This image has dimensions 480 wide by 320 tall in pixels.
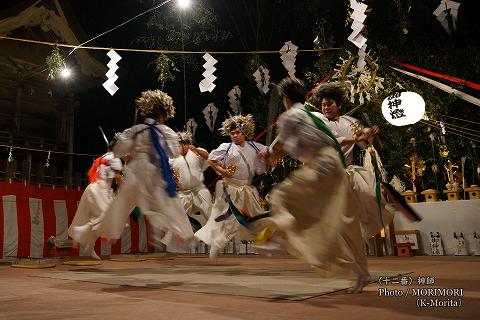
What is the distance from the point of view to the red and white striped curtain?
7758 mm

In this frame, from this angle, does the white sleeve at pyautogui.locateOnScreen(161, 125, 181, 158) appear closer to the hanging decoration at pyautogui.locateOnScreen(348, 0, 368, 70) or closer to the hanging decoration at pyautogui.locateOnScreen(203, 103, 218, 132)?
the hanging decoration at pyautogui.locateOnScreen(348, 0, 368, 70)

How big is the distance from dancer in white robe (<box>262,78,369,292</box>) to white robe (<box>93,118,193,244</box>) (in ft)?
5.07

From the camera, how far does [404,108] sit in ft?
22.6

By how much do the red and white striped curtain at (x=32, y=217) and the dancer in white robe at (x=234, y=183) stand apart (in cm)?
198

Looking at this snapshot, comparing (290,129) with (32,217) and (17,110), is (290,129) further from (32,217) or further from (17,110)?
(17,110)

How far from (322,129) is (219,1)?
11.4 meters

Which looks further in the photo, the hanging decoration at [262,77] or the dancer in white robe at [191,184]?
the hanging decoration at [262,77]

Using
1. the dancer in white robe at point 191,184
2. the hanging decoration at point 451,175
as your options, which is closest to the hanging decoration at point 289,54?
the dancer in white robe at point 191,184

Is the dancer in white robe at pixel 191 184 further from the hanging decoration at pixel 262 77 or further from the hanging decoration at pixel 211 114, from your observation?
the hanging decoration at pixel 211 114

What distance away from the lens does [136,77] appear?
15.4 m

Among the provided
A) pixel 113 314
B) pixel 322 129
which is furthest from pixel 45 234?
pixel 322 129

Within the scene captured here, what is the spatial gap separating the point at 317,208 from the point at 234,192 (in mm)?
2934

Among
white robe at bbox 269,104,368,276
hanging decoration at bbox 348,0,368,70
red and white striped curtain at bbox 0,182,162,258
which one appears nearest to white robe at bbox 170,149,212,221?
red and white striped curtain at bbox 0,182,162,258

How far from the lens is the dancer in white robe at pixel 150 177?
4.26 m
